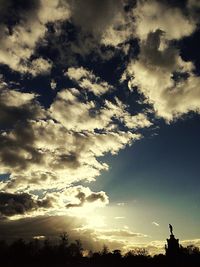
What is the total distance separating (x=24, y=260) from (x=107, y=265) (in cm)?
2634

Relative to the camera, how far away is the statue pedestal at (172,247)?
73812 millimetres

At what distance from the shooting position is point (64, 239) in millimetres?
135000

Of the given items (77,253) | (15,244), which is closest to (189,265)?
(77,253)

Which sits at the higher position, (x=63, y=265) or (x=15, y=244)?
(x=15, y=244)

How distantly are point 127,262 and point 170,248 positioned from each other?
137ft

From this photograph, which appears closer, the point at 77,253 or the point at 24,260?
the point at 24,260

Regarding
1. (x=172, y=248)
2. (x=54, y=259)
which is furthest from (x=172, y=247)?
(x=54, y=259)

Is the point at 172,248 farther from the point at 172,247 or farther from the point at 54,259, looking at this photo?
the point at 54,259

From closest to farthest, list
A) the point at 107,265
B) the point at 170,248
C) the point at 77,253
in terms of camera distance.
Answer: the point at 170,248
the point at 107,265
the point at 77,253

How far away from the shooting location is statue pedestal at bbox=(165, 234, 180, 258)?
73812 millimetres

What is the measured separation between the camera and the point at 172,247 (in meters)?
74.4

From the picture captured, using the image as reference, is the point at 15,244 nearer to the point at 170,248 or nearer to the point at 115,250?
the point at 115,250

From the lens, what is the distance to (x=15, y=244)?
447ft

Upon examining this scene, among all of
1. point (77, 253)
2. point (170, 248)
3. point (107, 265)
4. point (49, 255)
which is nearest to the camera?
point (170, 248)
